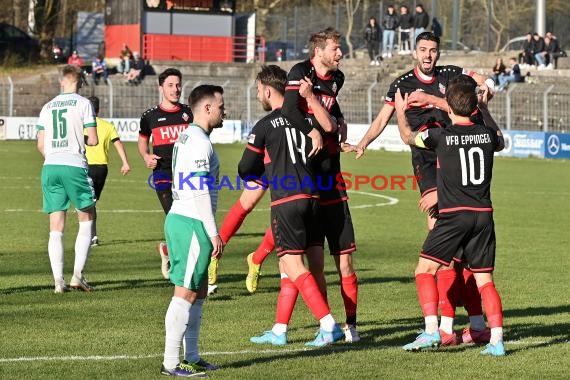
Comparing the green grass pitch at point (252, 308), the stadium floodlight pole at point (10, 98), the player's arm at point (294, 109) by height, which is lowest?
the green grass pitch at point (252, 308)

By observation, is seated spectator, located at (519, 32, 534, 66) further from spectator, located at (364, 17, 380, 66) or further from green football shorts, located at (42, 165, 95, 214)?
green football shorts, located at (42, 165, 95, 214)

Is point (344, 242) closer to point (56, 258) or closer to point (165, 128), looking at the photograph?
point (56, 258)

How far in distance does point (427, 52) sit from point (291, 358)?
3.12 meters

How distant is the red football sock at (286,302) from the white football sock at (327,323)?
0.43 m

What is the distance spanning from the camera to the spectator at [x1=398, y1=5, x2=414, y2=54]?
4909cm

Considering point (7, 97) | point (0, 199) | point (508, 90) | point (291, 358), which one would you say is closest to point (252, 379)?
point (291, 358)

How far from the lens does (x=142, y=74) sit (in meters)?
53.1

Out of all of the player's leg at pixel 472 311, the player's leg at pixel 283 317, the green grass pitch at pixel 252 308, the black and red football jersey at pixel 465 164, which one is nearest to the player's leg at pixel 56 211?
the green grass pitch at pixel 252 308

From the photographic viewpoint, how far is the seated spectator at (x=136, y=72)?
51256 mm

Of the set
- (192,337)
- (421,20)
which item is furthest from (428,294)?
(421,20)

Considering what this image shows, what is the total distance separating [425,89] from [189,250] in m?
3.27

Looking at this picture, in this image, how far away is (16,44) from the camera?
6003cm

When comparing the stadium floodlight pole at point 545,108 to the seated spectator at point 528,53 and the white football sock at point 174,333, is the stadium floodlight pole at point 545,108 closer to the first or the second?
the seated spectator at point 528,53

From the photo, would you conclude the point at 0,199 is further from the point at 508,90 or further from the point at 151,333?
the point at 508,90
